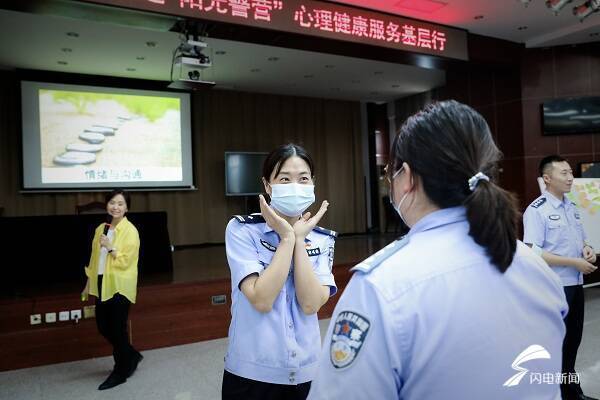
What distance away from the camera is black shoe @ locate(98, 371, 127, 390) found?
2794 mm

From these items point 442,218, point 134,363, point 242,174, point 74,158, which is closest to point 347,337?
point 442,218

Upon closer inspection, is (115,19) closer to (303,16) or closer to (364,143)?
(303,16)

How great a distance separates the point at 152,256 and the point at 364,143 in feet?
21.5

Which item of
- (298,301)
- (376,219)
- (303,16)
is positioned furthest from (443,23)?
(376,219)

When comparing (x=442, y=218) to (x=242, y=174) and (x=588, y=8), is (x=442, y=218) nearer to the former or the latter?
(x=588, y=8)

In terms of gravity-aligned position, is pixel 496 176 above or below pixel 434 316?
above

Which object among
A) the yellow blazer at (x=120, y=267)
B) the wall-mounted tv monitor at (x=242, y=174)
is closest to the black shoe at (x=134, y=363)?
the yellow blazer at (x=120, y=267)

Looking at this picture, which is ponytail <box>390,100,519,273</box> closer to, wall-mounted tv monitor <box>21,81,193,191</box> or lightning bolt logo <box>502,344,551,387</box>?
lightning bolt logo <box>502,344,551,387</box>

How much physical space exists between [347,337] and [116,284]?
2.69m

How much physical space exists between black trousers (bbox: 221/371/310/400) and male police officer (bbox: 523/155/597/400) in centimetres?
177

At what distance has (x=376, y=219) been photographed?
415 inches

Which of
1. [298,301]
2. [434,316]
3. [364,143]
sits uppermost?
[364,143]

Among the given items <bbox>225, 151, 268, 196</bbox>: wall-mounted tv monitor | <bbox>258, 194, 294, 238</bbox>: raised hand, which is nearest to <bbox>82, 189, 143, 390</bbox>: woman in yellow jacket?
<bbox>258, 194, 294, 238</bbox>: raised hand

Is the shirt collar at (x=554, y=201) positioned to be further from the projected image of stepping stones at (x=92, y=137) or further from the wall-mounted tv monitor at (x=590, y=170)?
the projected image of stepping stones at (x=92, y=137)
